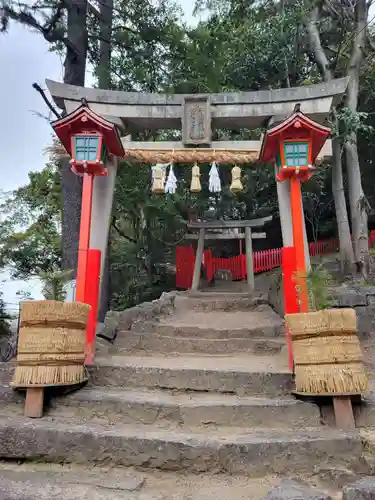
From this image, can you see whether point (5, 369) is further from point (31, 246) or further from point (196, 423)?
point (31, 246)

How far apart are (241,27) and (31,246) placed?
10438 millimetres

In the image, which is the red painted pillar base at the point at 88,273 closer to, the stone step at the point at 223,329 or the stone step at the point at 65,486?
the stone step at the point at 223,329

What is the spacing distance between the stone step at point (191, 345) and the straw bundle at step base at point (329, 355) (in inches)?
79.1

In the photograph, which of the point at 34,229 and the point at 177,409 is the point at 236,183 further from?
the point at 34,229

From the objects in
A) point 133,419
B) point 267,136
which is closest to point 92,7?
point 267,136

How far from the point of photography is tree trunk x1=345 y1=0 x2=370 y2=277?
32.9 feet

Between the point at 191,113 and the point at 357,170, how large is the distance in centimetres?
642

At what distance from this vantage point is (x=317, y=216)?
16.8 m

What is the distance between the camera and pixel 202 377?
4066mm

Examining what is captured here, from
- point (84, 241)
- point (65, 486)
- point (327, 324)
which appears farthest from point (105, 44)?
point (65, 486)

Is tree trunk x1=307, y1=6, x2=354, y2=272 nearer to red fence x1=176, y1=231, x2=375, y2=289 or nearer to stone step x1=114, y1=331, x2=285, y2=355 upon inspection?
red fence x1=176, y1=231, x2=375, y2=289

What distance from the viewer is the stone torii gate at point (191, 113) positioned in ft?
19.6

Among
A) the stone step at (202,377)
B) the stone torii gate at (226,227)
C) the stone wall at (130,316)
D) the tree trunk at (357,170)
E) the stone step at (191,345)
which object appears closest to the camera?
the stone step at (202,377)

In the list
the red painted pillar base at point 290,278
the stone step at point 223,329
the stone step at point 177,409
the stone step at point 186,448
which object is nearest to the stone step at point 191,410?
the stone step at point 177,409
